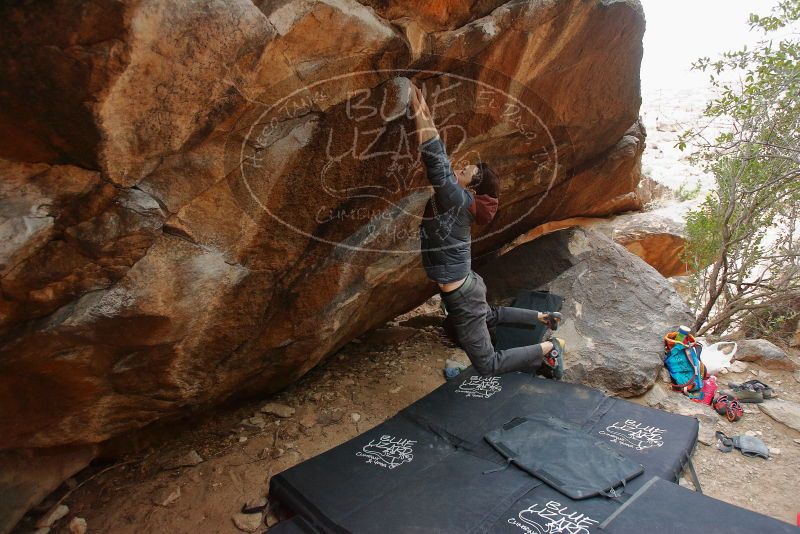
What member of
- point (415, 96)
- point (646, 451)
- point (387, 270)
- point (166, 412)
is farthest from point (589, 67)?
point (166, 412)

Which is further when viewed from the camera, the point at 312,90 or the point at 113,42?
the point at 312,90

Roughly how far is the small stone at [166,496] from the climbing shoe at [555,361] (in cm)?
303

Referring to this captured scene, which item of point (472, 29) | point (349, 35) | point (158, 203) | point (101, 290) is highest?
point (472, 29)

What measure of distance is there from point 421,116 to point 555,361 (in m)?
2.49

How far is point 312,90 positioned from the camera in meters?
2.39

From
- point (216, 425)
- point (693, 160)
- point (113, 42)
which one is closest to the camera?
point (113, 42)

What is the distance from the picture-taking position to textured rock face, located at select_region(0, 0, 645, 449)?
1.77 meters

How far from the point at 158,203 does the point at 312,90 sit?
3.22 ft

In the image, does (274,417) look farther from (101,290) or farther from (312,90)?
(312,90)

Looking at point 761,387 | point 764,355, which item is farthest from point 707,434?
point 764,355

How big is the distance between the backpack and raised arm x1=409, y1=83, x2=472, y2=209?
2794mm

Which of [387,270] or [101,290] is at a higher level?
[101,290]

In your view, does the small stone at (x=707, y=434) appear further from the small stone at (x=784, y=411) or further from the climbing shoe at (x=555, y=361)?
the climbing shoe at (x=555, y=361)

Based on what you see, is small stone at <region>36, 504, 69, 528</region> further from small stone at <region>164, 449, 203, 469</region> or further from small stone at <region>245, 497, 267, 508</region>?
small stone at <region>245, 497, 267, 508</region>
